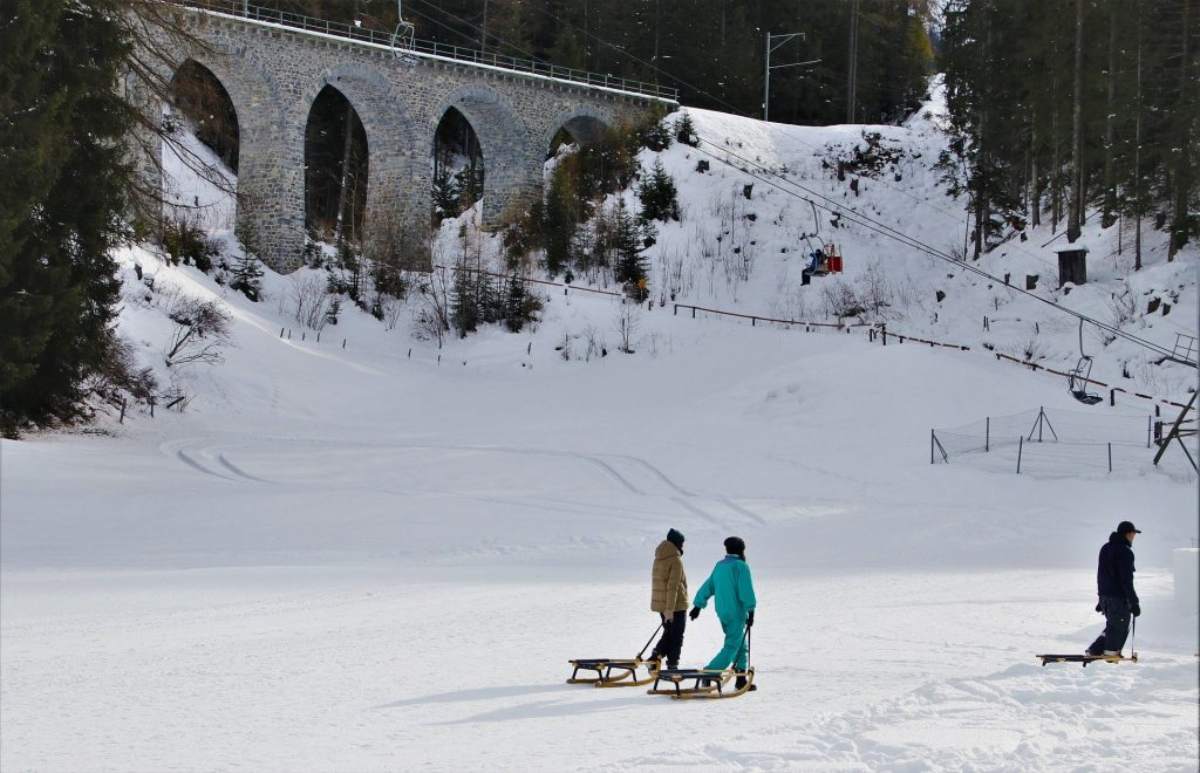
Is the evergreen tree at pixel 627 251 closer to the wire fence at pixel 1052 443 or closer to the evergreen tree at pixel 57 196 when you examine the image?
the wire fence at pixel 1052 443

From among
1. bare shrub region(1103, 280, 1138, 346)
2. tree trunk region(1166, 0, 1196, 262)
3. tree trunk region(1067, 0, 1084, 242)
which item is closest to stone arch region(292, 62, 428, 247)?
tree trunk region(1067, 0, 1084, 242)

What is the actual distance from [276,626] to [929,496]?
15253 mm

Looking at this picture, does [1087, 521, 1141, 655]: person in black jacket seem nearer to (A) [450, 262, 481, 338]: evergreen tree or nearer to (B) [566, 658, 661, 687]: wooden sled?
(B) [566, 658, 661, 687]: wooden sled

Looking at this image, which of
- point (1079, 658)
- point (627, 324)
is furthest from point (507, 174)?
point (1079, 658)

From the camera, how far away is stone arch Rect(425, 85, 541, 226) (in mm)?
50438

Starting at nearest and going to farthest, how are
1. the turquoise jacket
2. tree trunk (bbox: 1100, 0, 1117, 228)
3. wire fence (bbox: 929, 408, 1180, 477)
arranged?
1. the turquoise jacket
2. wire fence (bbox: 929, 408, 1180, 477)
3. tree trunk (bbox: 1100, 0, 1117, 228)

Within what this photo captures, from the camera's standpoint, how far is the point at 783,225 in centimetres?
4728

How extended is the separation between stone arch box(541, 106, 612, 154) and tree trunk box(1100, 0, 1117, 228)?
2080 cm

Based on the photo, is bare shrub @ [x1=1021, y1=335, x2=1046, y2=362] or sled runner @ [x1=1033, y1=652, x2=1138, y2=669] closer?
sled runner @ [x1=1033, y1=652, x2=1138, y2=669]

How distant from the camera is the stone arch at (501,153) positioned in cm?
5044

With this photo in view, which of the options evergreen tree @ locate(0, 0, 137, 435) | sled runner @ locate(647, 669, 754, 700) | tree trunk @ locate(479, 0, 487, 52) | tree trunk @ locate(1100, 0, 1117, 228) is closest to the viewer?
sled runner @ locate(647, 669, 754, 700)

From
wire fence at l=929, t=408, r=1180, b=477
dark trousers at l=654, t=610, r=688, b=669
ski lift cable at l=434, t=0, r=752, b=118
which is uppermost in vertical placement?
ski lift cable at l=434, t=0, r=752, b=118

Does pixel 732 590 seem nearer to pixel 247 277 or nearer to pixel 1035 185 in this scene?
pixel 247 277

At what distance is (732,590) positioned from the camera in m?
10.3
